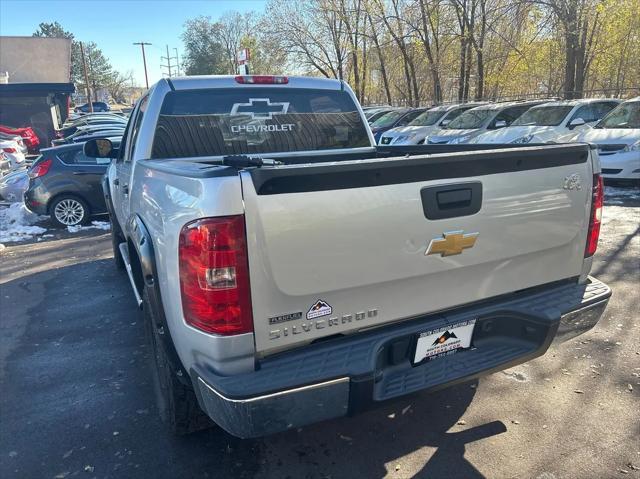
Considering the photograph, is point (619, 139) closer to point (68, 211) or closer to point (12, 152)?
point (68, 211)

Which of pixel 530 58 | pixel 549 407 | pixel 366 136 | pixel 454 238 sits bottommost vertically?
pixel 549 407

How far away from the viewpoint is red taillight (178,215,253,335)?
6.24 ft

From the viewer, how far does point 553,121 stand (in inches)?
458

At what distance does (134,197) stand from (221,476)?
1910 mm

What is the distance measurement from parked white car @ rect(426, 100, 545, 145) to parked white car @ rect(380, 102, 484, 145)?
2.45 feet

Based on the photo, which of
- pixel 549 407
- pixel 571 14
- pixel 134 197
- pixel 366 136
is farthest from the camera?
pixel 571 14

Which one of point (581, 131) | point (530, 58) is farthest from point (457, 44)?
point (581, 131)

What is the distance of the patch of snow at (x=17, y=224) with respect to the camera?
8.63m

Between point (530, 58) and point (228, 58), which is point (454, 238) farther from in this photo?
point (228, 58)

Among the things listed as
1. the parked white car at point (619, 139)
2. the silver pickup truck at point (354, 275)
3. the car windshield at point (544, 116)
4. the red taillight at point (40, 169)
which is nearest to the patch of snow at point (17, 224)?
the red taillight at point (40, 169)

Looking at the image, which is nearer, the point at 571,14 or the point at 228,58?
the point at 571,14

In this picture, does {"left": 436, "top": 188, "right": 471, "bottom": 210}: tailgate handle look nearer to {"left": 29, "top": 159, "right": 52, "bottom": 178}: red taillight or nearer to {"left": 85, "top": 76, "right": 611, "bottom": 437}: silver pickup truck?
{"left": 85, "top": 76, "right": 611, "bottom": 437}: silver pickup truck

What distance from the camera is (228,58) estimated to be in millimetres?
67312

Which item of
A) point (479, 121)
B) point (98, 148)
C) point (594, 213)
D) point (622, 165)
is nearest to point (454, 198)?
point (594, 213)
